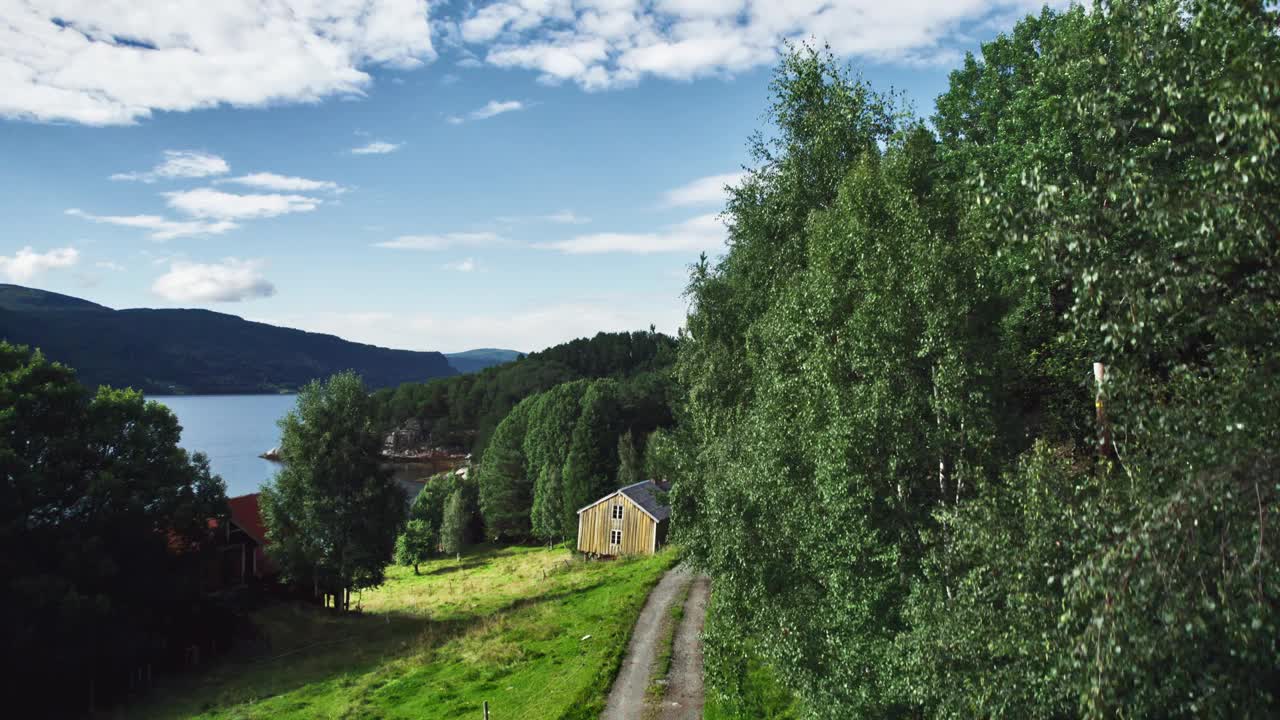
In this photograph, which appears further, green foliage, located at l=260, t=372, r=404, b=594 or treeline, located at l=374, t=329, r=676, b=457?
treeline, located at l=374, t=329, r=676, b=457

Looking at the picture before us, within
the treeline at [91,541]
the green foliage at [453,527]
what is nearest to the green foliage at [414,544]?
the green foliage at [453,527]

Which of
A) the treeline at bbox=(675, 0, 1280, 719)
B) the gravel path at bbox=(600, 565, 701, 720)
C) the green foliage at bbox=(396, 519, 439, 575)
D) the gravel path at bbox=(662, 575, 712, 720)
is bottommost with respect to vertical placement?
the green foliage at bbox=(396, 519, 439, 575)

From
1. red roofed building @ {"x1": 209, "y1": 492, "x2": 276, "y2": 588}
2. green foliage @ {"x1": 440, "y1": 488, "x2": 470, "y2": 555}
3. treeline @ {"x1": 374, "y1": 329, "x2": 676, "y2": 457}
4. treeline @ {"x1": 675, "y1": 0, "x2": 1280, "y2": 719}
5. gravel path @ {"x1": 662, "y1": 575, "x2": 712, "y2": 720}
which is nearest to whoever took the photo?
treeline @ {"x1": 675, "y1": 0, "x2": 1280, "y2": 719}

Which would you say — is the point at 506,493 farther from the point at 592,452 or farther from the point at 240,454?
the point at 240,454

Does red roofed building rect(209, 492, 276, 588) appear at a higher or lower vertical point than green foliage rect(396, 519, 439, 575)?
higher

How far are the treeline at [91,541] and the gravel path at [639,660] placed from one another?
62.0 ft

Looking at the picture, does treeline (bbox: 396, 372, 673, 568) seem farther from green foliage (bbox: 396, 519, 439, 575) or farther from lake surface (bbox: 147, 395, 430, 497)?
lake surface (bbox: 147, 395, 430, 497)

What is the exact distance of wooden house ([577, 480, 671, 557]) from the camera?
182 feet

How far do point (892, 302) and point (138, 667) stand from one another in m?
32.2

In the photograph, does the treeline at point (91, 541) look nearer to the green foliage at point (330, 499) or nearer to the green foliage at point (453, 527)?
the green foliage at point (330, 499)

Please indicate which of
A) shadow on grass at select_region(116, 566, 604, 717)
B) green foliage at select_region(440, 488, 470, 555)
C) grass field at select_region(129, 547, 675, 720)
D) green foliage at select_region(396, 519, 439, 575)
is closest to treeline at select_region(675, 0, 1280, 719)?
grass field at select_region(129, 547, 675, 720)

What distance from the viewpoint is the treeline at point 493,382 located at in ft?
446

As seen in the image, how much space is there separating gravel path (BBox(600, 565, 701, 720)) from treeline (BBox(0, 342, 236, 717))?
18893 millimetres

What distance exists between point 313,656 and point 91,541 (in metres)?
10.3
